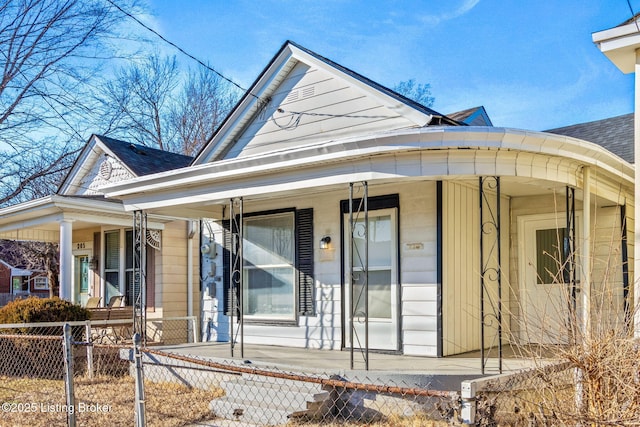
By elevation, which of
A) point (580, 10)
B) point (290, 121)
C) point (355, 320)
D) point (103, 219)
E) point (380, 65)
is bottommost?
point (355, 320)

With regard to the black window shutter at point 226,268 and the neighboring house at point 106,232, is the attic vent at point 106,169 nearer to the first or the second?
the neighboring house at point 106,232

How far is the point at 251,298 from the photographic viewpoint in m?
9.83

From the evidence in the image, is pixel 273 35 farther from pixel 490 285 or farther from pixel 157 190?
pixel 490 285

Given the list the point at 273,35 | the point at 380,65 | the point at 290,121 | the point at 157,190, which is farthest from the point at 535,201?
the point at 380,65

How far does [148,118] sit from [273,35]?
12.6 m

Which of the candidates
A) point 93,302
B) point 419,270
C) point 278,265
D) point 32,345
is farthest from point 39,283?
point 419,270

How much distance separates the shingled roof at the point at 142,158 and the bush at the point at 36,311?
12.4 ft

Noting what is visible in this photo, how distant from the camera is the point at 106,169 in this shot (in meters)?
14.0

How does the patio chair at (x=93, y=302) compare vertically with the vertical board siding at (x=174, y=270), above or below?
below

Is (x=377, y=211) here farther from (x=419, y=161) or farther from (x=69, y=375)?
(x=69, y=375)

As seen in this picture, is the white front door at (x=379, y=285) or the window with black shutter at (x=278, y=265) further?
the window with black shutter at (x=278, y=265)

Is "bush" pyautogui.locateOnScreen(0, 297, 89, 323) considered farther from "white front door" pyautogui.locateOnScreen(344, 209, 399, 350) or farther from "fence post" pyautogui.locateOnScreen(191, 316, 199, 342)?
"white front door" pyautogui.locateOnScreen(344, 209, 399, 350)

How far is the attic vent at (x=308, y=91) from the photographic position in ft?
30.9

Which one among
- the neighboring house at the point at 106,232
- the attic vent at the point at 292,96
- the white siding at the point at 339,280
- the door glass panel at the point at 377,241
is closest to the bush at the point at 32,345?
the neighboring house at the point at 106,232
